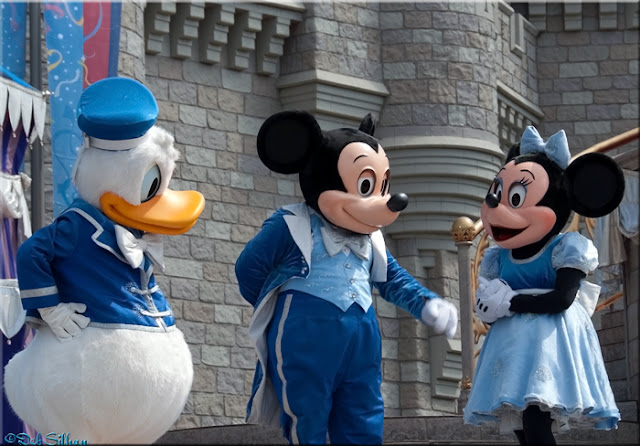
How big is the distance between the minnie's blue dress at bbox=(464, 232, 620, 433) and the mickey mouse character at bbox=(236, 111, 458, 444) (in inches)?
12.9

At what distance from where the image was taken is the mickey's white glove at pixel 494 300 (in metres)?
6.00

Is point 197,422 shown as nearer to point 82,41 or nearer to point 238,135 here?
point 238,135

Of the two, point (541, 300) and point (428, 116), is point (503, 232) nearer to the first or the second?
point (541, 300)

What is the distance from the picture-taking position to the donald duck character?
527 centimetres

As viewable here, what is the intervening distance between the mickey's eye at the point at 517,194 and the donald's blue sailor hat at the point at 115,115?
1.42 meters

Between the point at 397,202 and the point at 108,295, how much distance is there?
1.06m

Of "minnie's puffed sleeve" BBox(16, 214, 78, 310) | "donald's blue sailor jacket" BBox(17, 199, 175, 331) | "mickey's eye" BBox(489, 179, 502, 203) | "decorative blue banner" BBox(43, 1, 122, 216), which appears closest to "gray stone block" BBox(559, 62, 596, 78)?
"decorative blue banner" BBox(43, 1, 122, 216)

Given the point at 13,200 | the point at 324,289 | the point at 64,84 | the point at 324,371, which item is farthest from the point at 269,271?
the point at 64,84

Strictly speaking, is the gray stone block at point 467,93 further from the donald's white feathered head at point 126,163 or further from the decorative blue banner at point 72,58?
the donald's white feathered head at point 126,163

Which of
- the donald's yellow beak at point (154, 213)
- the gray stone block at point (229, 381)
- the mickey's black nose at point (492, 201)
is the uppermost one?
the mickey's black nose at point (492, 201)

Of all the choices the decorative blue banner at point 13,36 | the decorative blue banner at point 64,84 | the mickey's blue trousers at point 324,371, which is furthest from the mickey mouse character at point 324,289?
the decorative blue banner at point 13,36

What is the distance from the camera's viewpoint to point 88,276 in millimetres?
5457

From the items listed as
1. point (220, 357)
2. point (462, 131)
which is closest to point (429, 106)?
point (462, 131)

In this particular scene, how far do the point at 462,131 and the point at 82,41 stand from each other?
3.55m
